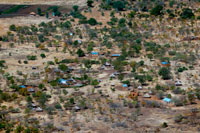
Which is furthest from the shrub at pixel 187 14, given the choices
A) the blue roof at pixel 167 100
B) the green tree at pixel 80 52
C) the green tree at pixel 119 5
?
the blue roof at pixel 167 100

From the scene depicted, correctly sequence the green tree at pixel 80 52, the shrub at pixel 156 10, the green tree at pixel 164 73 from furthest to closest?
the shrub at pixel 156 10, the green tree at pixel 80 52, the green tree at pixel 164 73

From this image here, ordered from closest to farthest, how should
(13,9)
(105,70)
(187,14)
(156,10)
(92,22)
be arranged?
(105,70), (187,14), (92,22), (156,10), (13,9)

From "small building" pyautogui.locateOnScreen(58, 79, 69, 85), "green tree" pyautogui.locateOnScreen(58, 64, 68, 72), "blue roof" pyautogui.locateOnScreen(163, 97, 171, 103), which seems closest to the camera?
"blue roof" pyautogui.locateOnScreen(163, 97, 171, 103)

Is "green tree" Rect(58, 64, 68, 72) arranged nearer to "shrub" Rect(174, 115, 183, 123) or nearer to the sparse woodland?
the sparse woodland

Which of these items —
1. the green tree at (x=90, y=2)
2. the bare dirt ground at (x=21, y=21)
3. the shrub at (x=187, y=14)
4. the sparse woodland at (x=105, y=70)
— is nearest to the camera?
the sparse woodland at (x=105, y=70)

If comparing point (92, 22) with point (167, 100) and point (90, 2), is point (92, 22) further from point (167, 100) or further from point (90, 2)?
point (167, 100)

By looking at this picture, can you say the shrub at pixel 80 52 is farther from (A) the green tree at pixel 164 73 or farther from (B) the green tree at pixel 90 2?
(B) the green tree at pixel 90 2

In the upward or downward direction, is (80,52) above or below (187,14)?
below

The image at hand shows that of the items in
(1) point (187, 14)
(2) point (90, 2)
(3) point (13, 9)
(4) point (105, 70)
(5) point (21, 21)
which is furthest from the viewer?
(3) point (13, 9)

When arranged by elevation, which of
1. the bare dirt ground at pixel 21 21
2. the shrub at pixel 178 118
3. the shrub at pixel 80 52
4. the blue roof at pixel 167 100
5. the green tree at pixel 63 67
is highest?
the bare dirt ground at pixel 21 21

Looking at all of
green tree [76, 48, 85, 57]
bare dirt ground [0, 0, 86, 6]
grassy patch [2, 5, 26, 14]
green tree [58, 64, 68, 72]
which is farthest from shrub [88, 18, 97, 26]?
green tree [58, 64, 68, 72]

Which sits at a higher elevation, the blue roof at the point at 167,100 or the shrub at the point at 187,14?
the shrub at the point at 187,14

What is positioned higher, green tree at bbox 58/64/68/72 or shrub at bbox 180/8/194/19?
Result: shrub at bbox 180/8/194/19

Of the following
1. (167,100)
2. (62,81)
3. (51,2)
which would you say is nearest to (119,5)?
(51,2)
